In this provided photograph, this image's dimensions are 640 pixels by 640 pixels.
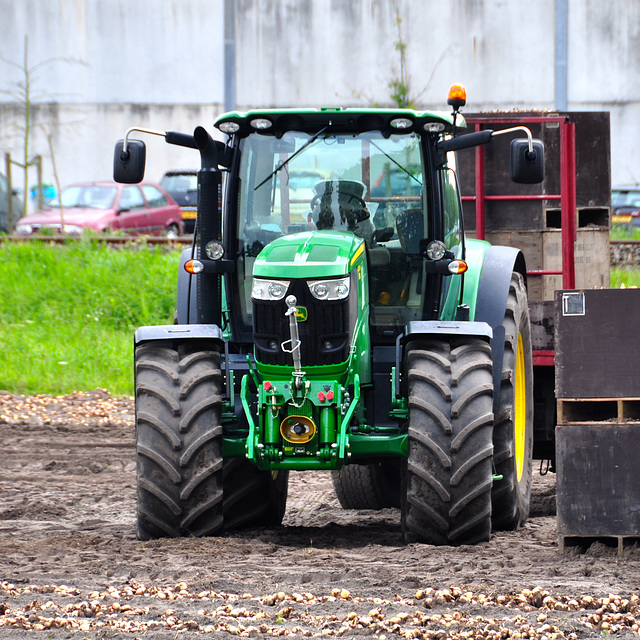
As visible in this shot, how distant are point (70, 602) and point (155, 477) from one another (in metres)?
1.32

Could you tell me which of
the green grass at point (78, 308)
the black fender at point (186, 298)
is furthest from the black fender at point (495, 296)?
the green grass at point (78, 308)

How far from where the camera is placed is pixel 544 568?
565cm

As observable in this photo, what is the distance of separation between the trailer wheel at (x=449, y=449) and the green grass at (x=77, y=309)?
25.6 feet

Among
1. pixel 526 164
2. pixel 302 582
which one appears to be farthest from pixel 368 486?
pixel 302 582

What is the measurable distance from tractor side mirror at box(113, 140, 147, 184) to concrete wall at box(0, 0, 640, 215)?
2609 cm

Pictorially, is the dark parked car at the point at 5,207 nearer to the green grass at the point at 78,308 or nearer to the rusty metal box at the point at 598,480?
the green grass at the point at 78,308

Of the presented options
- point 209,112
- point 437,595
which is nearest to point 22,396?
point 437,595

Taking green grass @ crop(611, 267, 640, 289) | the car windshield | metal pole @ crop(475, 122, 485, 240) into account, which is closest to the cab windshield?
metal pole @ crop(475, 122, 485, 240)

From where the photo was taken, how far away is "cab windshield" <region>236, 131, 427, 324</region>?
679 centimetres

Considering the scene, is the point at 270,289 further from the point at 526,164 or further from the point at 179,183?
the point at 179,183

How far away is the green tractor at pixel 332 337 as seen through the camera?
6223 mm

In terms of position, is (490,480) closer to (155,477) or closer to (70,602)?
(155,477)

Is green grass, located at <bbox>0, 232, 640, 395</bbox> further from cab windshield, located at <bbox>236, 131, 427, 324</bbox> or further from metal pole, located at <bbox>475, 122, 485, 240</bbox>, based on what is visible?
cab windshield, located at <bbox>236, 131, 427, 324</bbox>

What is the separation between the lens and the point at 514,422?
22.7ft
